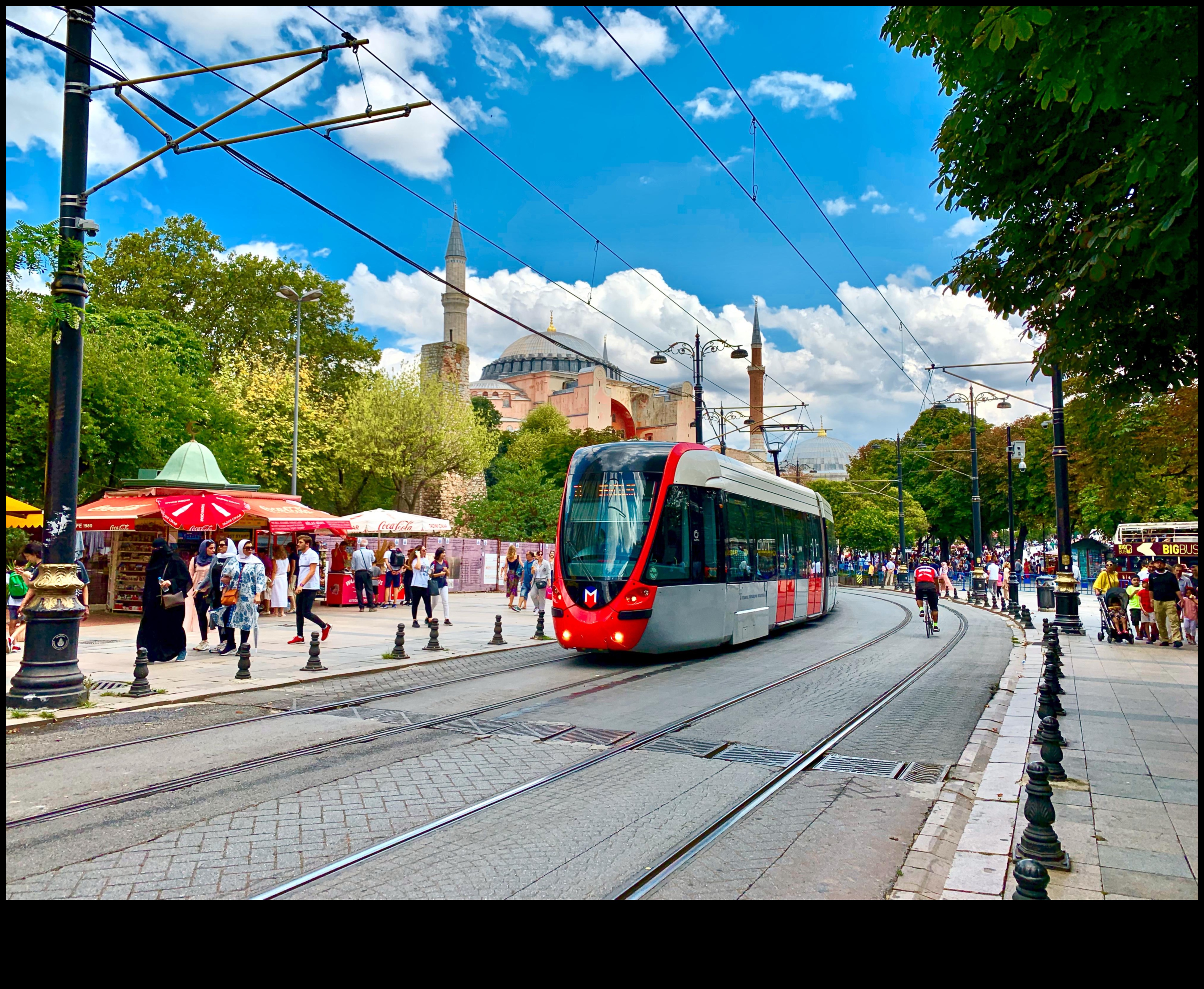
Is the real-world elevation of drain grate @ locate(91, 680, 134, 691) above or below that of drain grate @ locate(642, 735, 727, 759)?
above

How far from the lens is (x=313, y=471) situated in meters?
37.0

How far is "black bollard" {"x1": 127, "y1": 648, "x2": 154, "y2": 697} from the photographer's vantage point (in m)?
9.00

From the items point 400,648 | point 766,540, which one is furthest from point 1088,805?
point 766,540

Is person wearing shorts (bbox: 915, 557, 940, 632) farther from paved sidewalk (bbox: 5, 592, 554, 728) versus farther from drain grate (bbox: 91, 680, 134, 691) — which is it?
drain grate (bbox: 91, 680, 134, 691)

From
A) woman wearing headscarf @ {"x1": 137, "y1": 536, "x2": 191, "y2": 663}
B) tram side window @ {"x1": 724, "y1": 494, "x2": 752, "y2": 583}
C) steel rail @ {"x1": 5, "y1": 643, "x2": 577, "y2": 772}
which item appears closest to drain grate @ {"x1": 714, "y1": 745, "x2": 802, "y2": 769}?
steel rail @ {"x1": 5, "y1": 643, "x2": 577, "y2": 772}

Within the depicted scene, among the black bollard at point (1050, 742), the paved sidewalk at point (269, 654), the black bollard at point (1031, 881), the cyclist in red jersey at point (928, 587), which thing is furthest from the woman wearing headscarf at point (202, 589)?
the cyclist in red jersey at point (928, 587)

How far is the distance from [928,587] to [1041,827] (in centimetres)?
1427

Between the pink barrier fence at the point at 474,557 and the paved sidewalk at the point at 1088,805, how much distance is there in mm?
21165

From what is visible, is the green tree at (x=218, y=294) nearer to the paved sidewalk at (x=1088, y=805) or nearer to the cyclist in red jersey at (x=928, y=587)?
the cyclist in red jersey at (x=928, y=587)

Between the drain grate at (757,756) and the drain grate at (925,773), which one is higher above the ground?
the drain grate at (757,756)

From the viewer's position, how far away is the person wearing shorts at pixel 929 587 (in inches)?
693

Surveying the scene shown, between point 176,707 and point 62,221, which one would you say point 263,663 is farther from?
point 62,221

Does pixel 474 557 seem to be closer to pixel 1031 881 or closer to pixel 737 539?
pixel 737 539

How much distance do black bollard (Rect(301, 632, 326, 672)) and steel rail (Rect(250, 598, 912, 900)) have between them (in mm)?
5181
